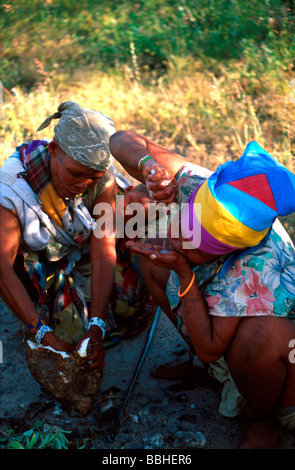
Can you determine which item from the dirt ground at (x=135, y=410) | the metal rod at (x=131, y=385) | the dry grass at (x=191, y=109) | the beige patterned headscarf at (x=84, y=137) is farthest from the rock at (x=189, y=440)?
the dry grass at (x=191, y=109)

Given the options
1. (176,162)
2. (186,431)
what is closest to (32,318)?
(186,431)

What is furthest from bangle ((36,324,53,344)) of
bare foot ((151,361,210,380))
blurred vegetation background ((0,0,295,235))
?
blurred vegetation background ((0,0,295,235))

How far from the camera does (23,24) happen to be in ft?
20.8

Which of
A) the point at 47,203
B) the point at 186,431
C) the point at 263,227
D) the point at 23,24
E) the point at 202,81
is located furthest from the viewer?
the point at 23,24

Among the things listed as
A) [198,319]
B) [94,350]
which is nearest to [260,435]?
[198,319]

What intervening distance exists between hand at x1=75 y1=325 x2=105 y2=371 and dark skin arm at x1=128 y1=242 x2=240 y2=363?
603 mm

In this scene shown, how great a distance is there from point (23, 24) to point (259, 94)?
11.4ft

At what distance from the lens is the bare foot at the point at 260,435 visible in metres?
2.02

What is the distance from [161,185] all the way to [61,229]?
78 cm

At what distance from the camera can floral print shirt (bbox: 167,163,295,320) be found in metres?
1.92

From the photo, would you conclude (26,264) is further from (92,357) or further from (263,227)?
(263,227)

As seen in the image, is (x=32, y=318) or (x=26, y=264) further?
(x=26, y=264)

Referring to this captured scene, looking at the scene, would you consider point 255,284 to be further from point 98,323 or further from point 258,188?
point 98,323

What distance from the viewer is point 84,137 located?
2.37 metres
